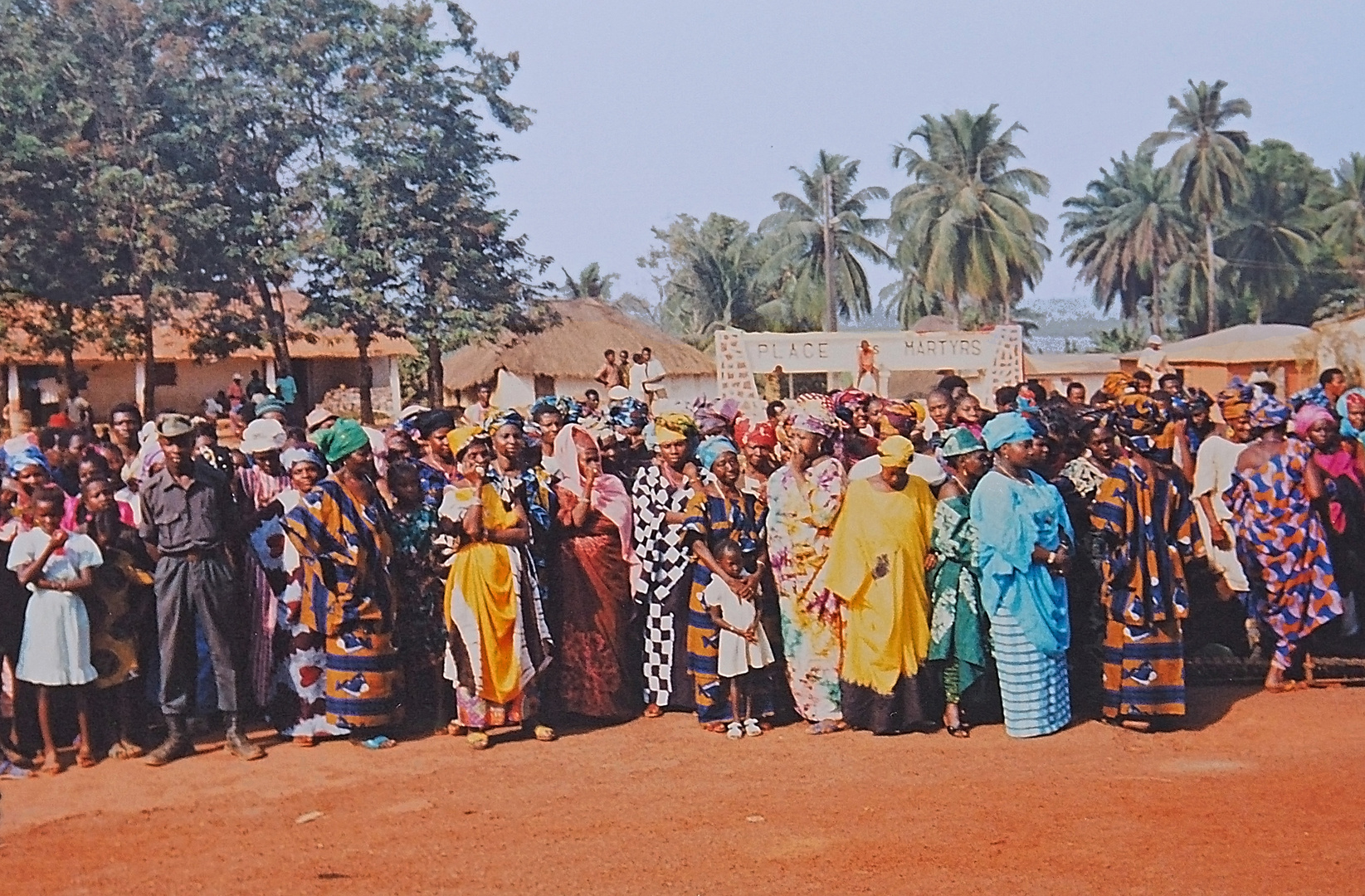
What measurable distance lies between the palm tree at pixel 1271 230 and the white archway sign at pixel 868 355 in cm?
3122

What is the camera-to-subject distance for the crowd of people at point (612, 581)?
19.4ft

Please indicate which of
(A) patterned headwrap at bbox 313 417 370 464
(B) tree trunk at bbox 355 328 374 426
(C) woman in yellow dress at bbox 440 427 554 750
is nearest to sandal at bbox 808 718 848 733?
(C) woman in yellow dress at bbox 440 427 554 750

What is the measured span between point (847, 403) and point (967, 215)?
35193mm

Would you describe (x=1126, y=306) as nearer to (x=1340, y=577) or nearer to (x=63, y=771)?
(x=1340, y=577)

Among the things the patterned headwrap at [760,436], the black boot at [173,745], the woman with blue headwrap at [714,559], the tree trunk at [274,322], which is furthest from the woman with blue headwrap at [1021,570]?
the tree trunk at [274,322]

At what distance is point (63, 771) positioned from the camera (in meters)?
5.76

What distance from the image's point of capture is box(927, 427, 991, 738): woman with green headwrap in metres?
6.11

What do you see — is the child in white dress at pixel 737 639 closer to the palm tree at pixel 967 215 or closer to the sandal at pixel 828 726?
the sandal at pixel 828 726

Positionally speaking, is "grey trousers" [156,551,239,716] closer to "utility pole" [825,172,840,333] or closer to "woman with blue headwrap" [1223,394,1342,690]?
"woman with blue headwrap" [1223,394,1342,690]

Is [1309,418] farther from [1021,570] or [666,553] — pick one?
[666,553]

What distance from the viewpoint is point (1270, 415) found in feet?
22.6

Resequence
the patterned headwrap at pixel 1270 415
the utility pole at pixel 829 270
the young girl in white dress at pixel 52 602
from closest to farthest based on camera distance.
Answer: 1. the young girl in white dress at pixel 52 602
2. the patterned headwrap at pixel 1270 415
3. the utility pole at pixel 829 270

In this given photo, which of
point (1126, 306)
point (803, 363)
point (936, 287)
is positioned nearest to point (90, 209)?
point (803, 363)

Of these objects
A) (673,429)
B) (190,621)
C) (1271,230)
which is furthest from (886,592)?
(1271,230)
